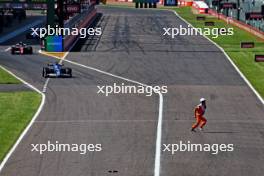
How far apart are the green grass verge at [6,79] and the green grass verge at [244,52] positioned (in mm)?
13251

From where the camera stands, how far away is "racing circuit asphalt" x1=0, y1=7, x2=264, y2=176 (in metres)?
27.1

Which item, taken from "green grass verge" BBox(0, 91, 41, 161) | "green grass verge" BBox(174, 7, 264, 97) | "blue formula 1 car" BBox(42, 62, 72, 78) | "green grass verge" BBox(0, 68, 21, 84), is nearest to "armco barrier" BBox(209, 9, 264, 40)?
"green grass verge" BBox(174, 7, 264, 97)

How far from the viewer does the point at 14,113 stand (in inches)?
1471

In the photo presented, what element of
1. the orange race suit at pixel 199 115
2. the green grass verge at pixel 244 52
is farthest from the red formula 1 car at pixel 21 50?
the orange race suit at pixel 199 115

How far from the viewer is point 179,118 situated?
36156 millimetres

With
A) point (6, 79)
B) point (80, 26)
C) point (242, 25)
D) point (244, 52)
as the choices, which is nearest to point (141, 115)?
point (6, 79)

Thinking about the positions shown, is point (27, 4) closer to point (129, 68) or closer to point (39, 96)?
point (129, 68)

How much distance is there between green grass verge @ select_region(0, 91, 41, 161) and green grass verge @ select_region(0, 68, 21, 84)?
423 cm

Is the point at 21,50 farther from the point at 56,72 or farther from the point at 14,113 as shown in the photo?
the point at 14,113

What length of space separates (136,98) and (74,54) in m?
20.6

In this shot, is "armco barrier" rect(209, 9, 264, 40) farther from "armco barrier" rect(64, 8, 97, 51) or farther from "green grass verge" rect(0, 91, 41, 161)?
"green grass verge" rect(0, 91, 41, 161)

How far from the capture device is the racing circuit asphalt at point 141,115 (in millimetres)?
27141

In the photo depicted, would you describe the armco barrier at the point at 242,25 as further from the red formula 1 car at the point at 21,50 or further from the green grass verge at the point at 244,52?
→ the red formula 1 car at the point at 21,50

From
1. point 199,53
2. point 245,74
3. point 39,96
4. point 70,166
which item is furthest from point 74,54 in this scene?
point 70,166
